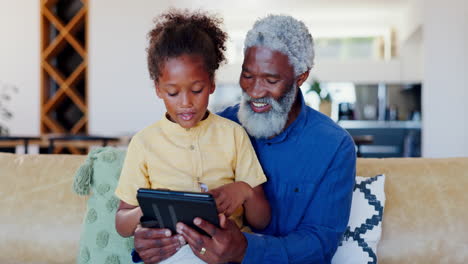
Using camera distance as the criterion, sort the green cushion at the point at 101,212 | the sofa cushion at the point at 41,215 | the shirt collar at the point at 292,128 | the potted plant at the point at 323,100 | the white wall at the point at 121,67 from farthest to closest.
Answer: the white wall at the point at 121,67, the potted plant at the point at 323,100, the sofa cushion at the point at 41,215, the green cushion at the point at 101,212, the shirt collar at the point at 292,128

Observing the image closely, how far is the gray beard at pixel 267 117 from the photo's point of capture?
1.50 m

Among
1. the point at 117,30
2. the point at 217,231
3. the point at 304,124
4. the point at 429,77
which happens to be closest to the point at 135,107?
the point at 117,30

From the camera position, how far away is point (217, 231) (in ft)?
3.87

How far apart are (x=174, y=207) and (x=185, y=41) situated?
0.44m

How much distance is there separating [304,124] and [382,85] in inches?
234

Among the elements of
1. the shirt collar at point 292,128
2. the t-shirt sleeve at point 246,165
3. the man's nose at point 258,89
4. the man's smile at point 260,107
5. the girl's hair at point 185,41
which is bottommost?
the t-shirt sleeve at point 246,165

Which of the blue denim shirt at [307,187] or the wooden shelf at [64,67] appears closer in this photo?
the blue denim shirt at [307,187]

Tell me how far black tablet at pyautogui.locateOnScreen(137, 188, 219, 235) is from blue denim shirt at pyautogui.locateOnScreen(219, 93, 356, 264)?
264 mm

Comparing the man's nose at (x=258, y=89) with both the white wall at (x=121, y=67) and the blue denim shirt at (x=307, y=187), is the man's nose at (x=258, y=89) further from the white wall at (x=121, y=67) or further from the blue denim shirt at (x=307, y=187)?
the white wall at (x=121, y=67)

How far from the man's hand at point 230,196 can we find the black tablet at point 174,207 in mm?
55

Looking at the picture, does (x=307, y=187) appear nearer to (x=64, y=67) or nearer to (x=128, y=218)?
(x=128, y=218)

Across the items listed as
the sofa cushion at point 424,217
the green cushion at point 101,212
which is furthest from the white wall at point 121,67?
the sofa cushion at point 424,217

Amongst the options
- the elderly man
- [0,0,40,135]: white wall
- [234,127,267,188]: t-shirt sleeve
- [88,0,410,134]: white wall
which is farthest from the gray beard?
[0,0,40,135]: white wall

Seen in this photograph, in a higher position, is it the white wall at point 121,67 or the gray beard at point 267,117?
the white wall at point 121,67
